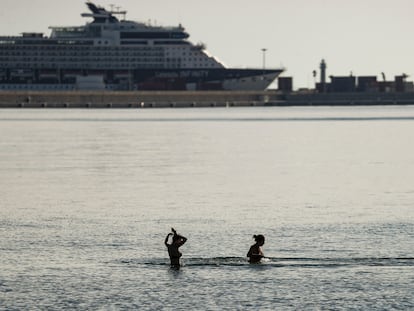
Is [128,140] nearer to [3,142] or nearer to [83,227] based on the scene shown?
[3,142]

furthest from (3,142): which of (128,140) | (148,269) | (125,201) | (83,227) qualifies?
(148,269)

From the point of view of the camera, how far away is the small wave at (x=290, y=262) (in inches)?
1607

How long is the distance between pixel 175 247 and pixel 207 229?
9.08 m

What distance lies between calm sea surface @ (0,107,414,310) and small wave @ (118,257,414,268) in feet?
0.20

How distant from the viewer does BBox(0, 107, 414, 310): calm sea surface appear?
36844mm

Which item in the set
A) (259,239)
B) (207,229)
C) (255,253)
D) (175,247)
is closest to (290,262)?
(255,253)

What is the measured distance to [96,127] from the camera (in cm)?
15012

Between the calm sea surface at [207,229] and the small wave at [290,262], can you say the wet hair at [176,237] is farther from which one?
the small wave at [290,262]

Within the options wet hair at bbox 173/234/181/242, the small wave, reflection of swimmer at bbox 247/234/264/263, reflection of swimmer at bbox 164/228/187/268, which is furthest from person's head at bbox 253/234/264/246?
wet hair at bbox 173/234/181/242

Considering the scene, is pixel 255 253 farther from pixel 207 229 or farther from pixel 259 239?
pixel 207 229

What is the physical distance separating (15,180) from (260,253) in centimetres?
3141

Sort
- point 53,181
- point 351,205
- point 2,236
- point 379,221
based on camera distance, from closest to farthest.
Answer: point 2,236 < point 379,221 < point 351,205 < point 53,181

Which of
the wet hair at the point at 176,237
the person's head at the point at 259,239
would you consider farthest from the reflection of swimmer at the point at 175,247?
the person's head at the point at 259,239

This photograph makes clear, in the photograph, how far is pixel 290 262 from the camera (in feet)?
136
